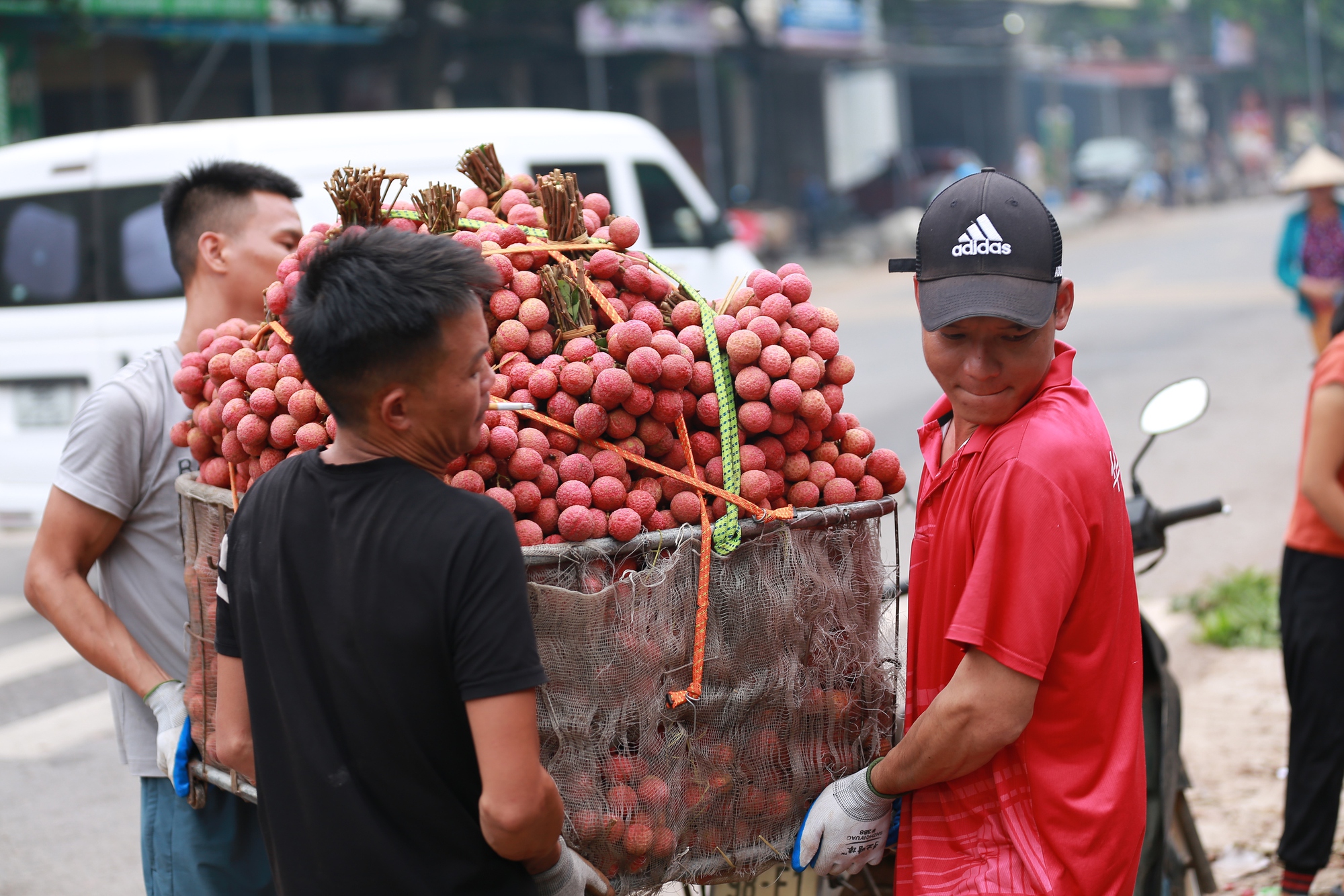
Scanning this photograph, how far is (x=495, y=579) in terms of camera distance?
1.57m

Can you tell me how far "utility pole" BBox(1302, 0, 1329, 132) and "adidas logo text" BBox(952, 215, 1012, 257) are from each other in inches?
1841

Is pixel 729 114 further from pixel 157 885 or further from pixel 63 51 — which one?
pixel 157 885

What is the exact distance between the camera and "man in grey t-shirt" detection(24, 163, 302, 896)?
2434mm

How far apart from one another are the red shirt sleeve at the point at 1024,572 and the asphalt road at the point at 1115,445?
2.50 meters

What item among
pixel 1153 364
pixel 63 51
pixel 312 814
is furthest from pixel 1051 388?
pixel 63 51

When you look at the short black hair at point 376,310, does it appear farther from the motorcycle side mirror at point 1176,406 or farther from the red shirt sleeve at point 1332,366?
the red shirt sleeve at point 1332,366

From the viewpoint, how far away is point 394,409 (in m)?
1.63

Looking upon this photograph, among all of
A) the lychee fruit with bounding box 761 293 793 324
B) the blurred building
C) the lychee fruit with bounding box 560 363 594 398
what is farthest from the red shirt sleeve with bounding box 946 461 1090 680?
the blurred building

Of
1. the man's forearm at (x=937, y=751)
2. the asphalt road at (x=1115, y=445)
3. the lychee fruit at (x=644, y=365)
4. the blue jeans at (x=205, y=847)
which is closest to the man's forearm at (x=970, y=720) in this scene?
the man's forearm at (x=937, y=751)

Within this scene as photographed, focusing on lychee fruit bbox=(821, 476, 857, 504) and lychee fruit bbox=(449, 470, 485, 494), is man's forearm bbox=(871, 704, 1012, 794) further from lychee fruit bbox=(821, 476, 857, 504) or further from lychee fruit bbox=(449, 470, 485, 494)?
lychee fruit bbox=(449, 470, 485, 494)

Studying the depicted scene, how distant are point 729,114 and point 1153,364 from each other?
648 inches

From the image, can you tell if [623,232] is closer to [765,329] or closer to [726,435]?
[765,329]

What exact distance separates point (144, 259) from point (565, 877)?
6.62 meters

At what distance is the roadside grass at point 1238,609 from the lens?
18.3 ft
